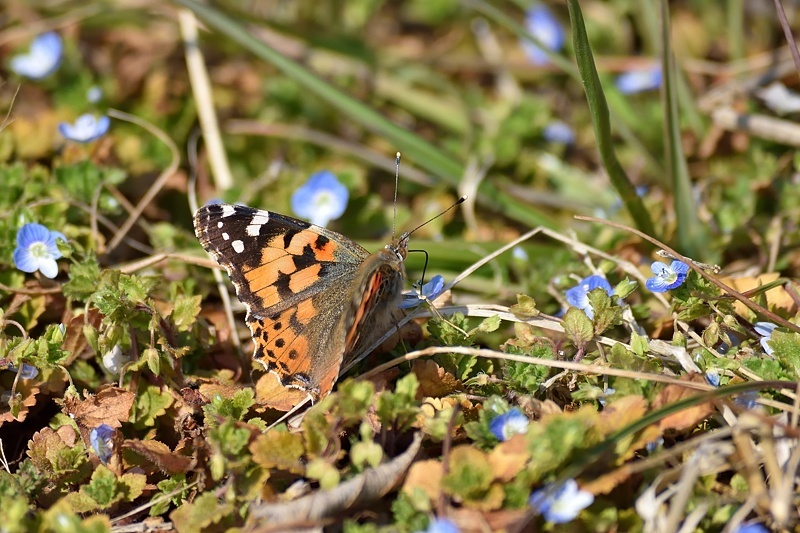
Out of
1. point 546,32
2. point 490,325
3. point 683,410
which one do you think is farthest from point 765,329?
point 546,32

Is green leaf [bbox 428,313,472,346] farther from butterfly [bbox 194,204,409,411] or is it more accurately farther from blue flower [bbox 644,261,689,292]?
blue flower [bbox 644,261,689,292]

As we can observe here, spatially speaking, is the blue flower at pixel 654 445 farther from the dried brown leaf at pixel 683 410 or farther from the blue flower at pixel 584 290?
the blue flower at pixel 584 290

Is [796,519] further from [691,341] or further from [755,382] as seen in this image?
[691,341]

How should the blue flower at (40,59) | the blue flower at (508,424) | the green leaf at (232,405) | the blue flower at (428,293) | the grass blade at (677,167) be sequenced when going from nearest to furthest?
the blue flower at (508,424) < the green leaf at (232,405) < the blue flower at (428,293) < the grass blade at (677,167) < the blue flower at (40,59)

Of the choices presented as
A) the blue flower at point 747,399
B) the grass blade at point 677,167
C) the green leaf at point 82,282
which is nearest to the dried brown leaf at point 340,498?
the blue flower at point 747,399

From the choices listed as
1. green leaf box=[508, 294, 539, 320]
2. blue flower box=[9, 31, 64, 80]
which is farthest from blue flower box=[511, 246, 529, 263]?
blue flower box=[9, 31, 64, 80]

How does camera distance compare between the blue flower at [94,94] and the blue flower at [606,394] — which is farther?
the blue flower at [94,94]

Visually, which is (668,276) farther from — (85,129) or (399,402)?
(85,129)
